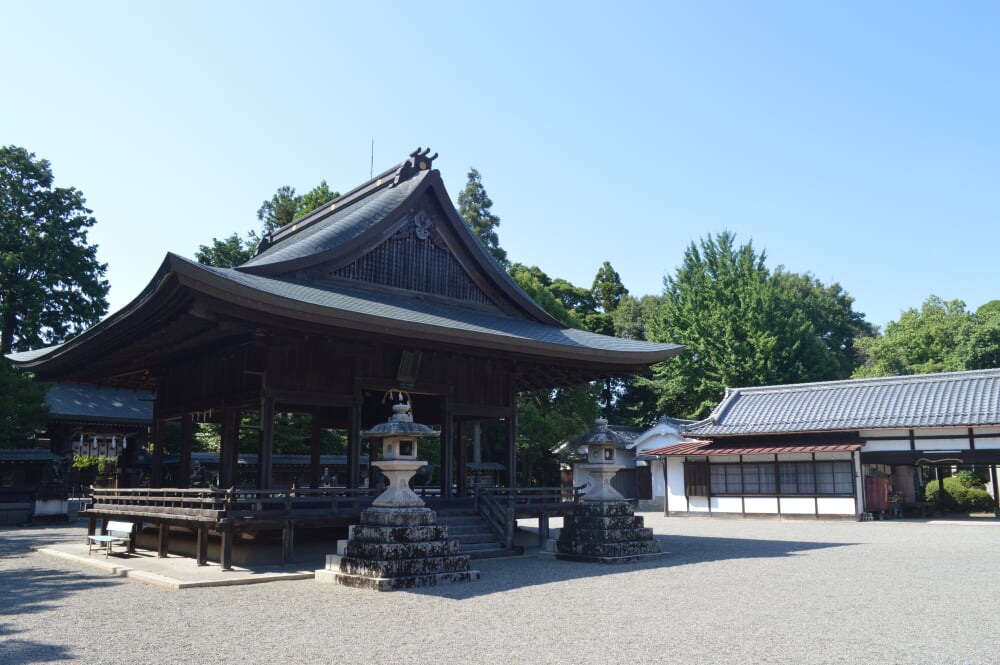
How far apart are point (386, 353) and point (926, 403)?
20.5 metres

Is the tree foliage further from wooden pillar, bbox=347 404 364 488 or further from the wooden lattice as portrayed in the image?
wooden pillar, bbox=347 404 364 488

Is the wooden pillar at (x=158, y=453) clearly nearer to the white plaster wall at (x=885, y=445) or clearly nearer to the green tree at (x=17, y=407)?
the green tree at (x=17, y=407)

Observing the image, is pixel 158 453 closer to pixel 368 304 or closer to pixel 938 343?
pixel 368 304

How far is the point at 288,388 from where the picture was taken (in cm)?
1398

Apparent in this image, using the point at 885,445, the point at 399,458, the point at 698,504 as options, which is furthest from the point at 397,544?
the point at 698,504

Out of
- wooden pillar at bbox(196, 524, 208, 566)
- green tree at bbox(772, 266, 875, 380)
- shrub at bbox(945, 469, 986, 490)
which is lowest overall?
wooden pillar at bbox(196, 524, 208, 566)

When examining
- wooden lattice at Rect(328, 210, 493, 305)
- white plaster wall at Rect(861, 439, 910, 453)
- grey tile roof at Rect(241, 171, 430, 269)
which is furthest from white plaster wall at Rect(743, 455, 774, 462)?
grey tile roof at Rect(241, 171, 430, 269)

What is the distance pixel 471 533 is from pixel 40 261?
2865cm

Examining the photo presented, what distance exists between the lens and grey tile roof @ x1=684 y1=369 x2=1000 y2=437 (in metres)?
24.9

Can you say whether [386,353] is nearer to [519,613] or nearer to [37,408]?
[519,613]

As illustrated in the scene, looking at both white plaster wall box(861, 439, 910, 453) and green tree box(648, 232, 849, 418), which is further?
green tree box(648, 232, 849, 418)

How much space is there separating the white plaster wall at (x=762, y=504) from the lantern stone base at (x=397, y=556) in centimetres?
1961

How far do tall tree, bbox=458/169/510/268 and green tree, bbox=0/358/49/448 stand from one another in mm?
25375

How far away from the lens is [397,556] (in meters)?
10.8
